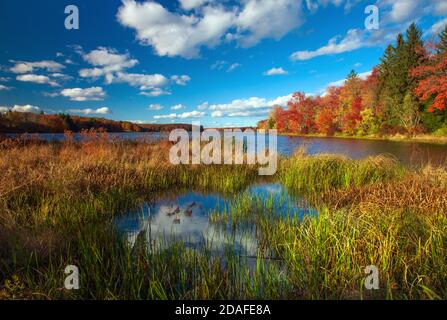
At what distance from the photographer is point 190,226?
5.17m

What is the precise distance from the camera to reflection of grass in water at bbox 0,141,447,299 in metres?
2.65

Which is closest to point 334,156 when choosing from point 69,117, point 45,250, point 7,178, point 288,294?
point 288,294

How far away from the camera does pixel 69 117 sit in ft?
115

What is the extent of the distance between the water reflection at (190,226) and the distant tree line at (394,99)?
3610 centimetres

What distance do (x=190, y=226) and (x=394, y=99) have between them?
4416cm

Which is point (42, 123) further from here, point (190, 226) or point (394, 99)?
point (394, 99)

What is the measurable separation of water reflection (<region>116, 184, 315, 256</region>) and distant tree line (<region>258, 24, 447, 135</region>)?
36103 millimetres

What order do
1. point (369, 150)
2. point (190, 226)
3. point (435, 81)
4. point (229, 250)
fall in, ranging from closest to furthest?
point (229, 250)
point (190, 226)
point (369, 150)
point (435, 81)

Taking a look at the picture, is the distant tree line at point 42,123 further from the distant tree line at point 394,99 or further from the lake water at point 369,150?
the distant tree line at point 394,99

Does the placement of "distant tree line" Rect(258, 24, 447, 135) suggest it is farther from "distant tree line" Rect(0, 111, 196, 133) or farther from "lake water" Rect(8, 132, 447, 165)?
"distant tree line" Rect(0, 111, 196, 133)

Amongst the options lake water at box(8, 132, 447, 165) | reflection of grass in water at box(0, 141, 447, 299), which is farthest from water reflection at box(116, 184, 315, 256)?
lake water at box(8, 132, 447, 165)

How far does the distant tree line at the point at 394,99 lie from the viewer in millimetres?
32312

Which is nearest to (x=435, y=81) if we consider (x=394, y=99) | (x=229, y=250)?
(x=394, y=99)
